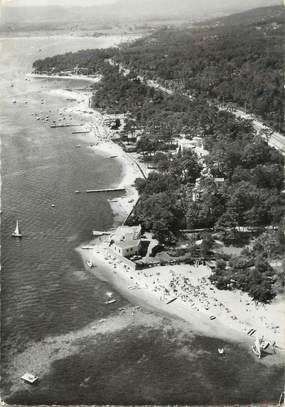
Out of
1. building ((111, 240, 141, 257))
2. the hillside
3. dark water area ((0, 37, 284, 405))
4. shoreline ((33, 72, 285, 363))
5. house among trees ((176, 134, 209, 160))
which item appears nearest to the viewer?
dark water area ((0, 37, 284, 405))

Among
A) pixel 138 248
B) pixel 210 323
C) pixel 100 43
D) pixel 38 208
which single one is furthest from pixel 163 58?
pixel 210 323

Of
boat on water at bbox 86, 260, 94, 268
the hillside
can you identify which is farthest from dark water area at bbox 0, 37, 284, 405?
the hillside

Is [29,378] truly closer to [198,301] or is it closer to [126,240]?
[198,301]

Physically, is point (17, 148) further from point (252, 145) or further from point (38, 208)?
point (252, 145)

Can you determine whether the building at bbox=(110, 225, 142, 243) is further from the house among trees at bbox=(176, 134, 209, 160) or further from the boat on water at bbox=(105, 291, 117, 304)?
the house among trees at bbox=(176, 134, 209, 160)

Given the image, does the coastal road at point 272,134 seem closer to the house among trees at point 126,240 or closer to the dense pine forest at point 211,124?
the dense pine forest at point 211,124

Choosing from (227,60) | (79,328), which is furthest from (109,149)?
(227,60)

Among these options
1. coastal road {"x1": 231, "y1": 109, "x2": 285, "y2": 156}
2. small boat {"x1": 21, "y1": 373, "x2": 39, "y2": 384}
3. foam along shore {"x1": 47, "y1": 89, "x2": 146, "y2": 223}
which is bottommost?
small boat {"x1": 21, "y1": 373, "x2": 39, "y2": 384}
